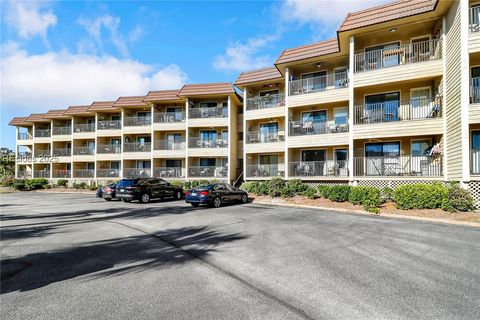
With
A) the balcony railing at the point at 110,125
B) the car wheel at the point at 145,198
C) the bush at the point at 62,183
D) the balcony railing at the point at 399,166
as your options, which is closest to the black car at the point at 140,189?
the car wheel at the point at 145,198

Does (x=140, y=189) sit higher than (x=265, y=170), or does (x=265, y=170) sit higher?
(x=265, y=170)

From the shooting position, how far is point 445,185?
14164 mm

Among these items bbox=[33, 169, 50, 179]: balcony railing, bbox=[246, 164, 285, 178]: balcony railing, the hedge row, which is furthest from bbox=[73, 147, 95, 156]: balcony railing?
the hedge row

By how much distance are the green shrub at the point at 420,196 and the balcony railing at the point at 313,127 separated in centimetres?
662

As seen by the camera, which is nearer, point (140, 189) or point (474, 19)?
point (474, 19)

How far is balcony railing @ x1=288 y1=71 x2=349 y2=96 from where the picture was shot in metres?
20.4

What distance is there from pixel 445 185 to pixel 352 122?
→ 21.0 feet

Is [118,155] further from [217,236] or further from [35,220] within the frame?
[217,236]

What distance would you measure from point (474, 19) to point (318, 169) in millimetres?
12050

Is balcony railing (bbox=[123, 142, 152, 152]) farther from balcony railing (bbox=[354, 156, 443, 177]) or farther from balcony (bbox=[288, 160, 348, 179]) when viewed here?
balcony railing (bbox=[354, 156, 443, 177])

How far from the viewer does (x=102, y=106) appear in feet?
108

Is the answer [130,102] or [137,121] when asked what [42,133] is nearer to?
[130,102]

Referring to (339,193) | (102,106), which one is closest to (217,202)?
(339,193)

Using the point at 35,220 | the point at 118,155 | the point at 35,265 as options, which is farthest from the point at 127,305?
the point at 118,155
